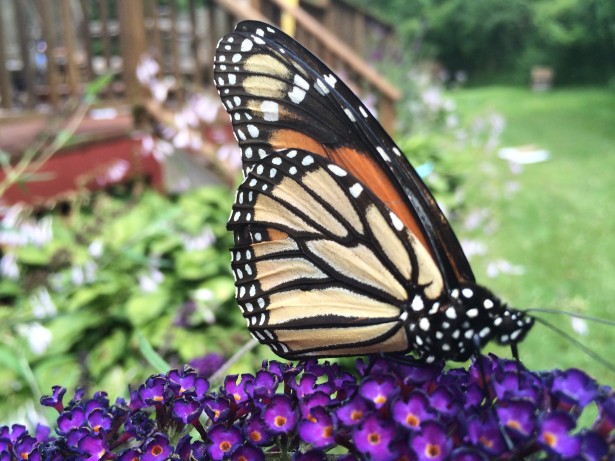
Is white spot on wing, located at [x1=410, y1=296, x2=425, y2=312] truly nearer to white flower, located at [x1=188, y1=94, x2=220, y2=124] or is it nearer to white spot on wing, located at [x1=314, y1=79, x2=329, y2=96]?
white spot on wing, located at [x1=314, y1=79, x2=329, y2=96]

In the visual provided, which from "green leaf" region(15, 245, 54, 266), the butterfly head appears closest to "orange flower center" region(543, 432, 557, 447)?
the butterfly head

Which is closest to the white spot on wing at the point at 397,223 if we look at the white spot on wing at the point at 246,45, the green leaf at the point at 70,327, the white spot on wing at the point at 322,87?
the white spot on wing at the point at 322,87

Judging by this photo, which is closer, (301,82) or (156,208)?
(301,82)

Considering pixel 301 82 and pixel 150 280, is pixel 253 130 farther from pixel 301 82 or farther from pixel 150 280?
pixel 150 280

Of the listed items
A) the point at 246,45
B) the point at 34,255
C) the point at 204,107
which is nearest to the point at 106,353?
the point at 34,255

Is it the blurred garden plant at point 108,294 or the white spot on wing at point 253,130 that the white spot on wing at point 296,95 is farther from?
the blurred garden plant at point 108,294
